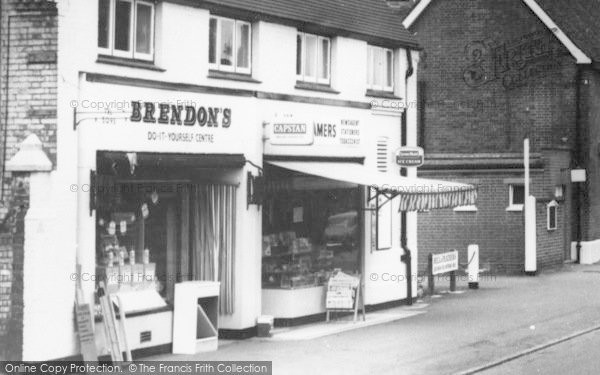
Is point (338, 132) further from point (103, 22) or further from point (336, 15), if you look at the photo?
point (103, 22)

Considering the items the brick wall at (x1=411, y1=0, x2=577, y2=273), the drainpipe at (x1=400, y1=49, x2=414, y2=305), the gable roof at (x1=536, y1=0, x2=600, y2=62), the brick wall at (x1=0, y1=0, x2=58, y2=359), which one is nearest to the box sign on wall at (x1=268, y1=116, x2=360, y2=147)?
the drainpipe at (x1=400, y1=49, x2=414, y2=305)

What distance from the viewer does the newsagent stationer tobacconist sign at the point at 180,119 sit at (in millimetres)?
15453

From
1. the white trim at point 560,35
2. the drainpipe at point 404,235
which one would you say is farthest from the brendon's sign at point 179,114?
the white trim at point 560,35

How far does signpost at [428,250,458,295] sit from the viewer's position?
23.7 meters

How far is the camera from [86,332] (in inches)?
554

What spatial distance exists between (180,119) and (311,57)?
4.37 m

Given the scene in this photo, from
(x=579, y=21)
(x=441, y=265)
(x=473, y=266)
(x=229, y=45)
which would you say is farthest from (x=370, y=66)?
(x=579, y=21)

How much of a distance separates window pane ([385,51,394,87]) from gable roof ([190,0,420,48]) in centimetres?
29

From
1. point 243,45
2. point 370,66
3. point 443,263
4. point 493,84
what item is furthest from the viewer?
point 493,84

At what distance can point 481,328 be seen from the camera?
61.5 feet

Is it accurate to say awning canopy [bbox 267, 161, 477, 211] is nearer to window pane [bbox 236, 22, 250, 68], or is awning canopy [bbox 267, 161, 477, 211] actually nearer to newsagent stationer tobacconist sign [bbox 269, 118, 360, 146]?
newsagent stationer tobacconist sign [bbox 269, 118, 360, 146]

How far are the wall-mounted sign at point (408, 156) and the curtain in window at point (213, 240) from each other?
5388 millimetres

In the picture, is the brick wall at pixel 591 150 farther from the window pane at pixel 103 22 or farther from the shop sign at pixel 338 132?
the window pane at pixel 103 22

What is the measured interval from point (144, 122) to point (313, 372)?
4.20m
